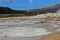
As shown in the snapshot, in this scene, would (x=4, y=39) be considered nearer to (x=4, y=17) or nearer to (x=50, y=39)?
(x=50, y=39)

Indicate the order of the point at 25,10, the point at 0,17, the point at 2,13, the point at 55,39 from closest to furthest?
the point at 55,39
the point at 25,10
the point at 2,13
the point at 0,17

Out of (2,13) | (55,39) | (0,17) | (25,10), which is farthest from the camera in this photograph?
(0,17)

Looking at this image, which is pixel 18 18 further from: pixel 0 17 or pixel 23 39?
pixel 23 39

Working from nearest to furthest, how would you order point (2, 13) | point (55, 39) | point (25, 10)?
point (55, 39) → point (25, 10) → point (2, 13)

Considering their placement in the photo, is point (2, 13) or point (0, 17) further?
point (0, 17)

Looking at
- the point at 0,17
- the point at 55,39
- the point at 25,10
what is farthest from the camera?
the point at 0,17

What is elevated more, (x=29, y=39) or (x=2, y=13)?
(x=2, y=13)

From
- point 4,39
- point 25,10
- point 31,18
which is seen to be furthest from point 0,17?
point 4,39

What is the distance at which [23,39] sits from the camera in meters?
3.99

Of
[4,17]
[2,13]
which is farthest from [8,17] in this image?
[2,13]

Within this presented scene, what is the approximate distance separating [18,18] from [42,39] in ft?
25.7

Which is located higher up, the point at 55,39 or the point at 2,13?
the point at 2,13

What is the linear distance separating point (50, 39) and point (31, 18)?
7298 mm

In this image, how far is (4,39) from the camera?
13.0ft
